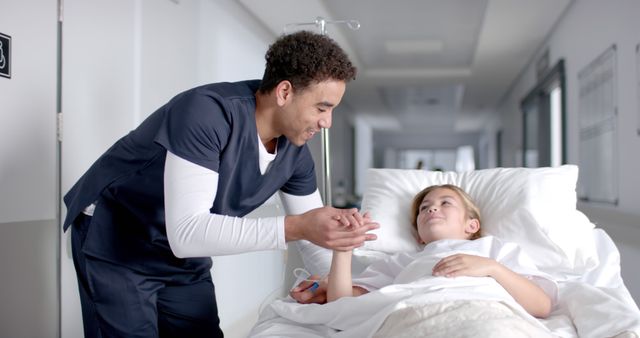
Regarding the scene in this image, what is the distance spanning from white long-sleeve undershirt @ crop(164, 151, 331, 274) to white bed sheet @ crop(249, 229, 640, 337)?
11.7 inches

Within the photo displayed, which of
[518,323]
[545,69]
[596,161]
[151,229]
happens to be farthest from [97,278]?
[545,69]

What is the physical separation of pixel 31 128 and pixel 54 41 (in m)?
0.32

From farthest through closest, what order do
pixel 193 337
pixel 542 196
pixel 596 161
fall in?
1. pixel 596 161
2. pixel 542 196
3. pixel 193 337

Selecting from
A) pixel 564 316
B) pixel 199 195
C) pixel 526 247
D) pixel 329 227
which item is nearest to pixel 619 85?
pixel 526 247

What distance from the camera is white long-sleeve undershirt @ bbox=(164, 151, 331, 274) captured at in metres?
1.13

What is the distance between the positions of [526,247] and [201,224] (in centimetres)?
106

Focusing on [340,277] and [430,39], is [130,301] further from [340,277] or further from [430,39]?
[430,39]

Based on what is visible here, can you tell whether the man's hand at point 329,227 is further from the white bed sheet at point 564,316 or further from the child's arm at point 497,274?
the child's arm at point 497,274

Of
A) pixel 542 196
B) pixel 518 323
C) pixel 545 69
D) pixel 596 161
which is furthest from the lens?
pixel 545 69

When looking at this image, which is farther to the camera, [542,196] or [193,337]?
[542,196]

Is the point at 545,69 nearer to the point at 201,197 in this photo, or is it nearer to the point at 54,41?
the point at 54,41

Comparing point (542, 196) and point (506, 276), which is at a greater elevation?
point (542, 196)

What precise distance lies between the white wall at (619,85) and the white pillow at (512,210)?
62cm

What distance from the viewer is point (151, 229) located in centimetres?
142
